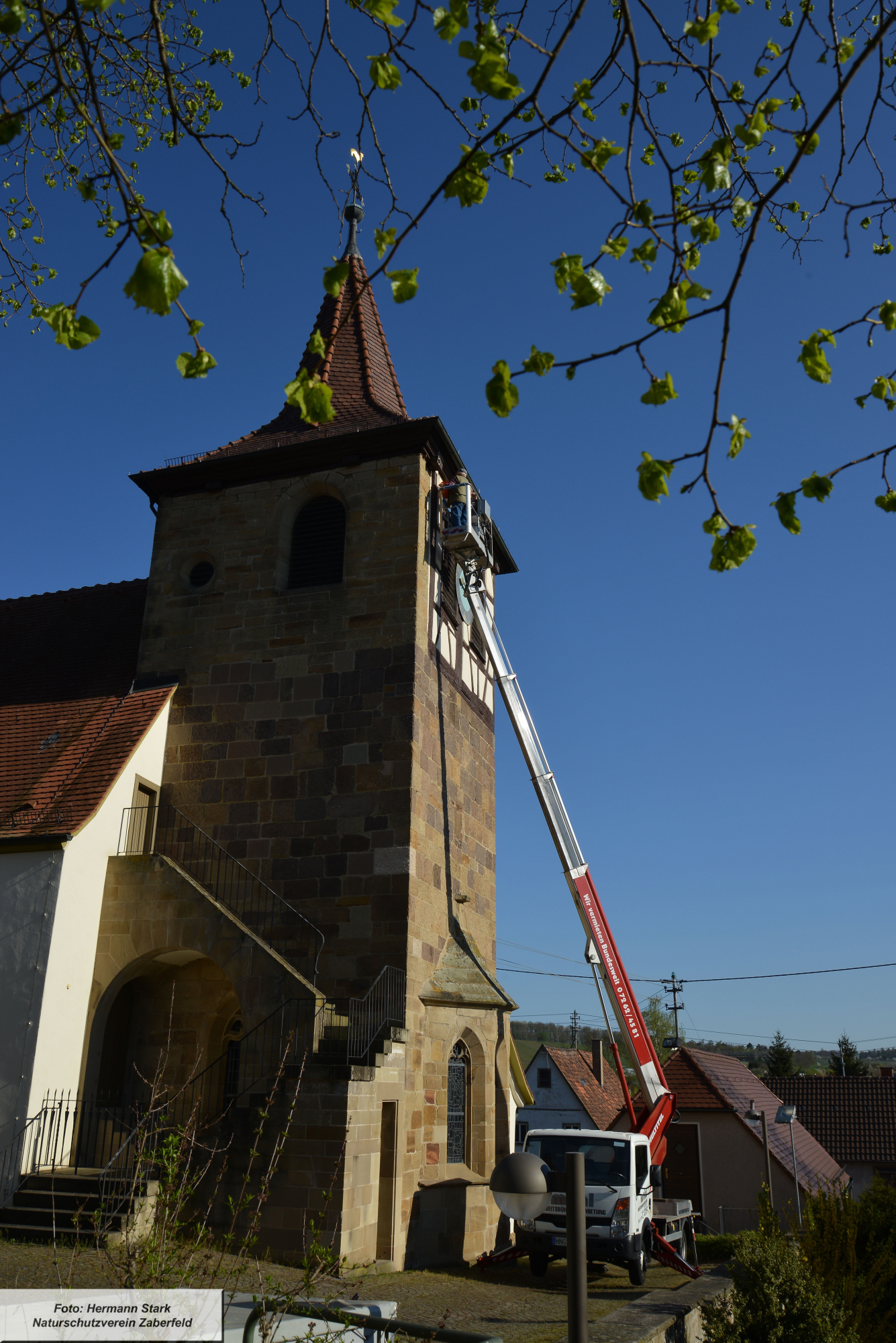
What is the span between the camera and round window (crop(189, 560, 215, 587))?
615 inches

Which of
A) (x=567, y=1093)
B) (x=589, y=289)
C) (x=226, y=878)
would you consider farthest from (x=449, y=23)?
(x=567, y=1093)

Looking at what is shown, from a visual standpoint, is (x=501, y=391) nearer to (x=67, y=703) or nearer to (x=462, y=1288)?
(x=462, y=1288)

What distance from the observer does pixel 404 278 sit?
148 inches

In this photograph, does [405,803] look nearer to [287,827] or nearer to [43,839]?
[287,827]

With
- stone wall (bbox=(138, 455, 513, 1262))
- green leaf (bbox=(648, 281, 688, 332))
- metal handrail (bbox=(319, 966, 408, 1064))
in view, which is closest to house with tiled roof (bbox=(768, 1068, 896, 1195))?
stone wall (bbox=(138, 455, 513, 1262))

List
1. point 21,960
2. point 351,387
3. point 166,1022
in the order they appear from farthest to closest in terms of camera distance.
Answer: point 351,387
point 166,1022
point 21,960

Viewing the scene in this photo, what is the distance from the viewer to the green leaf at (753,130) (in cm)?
429

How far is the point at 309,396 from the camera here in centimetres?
354

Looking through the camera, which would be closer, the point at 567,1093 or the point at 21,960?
the point at 21,960

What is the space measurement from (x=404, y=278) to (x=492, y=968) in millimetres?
13436

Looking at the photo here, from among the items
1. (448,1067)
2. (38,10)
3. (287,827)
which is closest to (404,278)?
(38,10)

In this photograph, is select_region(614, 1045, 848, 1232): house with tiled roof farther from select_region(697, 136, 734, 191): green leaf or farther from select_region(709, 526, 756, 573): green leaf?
select_region(697, 136, 734, 191): green leaf

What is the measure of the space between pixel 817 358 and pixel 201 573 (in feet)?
41.9

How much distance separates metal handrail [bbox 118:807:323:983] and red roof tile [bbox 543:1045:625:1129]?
89.6ft
